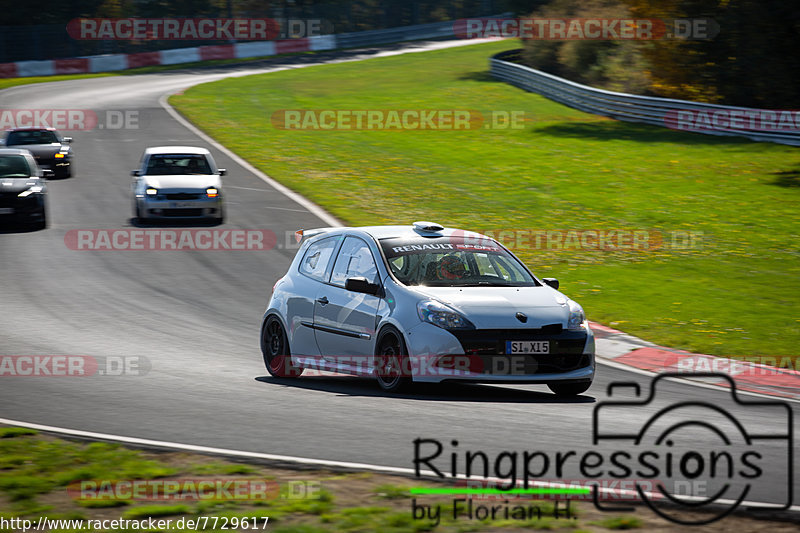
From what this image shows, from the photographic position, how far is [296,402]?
9.83m

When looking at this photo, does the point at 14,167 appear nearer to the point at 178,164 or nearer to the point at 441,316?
the point at 178,164

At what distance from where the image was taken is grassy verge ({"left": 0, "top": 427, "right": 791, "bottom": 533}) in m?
6.20

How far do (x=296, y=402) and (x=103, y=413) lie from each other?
1685 mm

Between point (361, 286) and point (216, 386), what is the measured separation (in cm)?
172

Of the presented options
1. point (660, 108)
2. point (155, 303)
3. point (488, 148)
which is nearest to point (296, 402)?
point (155, 303)

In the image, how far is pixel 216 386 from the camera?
1056 cm

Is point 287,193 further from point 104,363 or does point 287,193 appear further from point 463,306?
point 463,306

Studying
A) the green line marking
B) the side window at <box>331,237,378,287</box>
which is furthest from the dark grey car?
the green line marking

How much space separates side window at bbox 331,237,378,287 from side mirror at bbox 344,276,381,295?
33 centimetres

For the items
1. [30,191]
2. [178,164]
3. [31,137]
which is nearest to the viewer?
[30,191]
